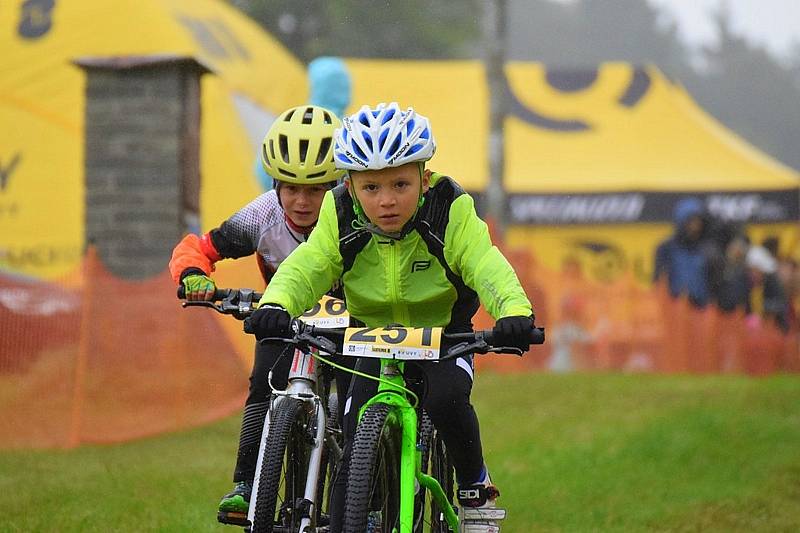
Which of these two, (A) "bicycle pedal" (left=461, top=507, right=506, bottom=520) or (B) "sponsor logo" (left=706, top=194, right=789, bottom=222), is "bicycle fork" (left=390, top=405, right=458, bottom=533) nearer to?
(A) "bicycle pedal" (left=461, top=507, right=506, bottom=520)

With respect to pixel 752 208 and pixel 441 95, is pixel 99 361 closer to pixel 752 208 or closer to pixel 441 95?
pixel 752 208

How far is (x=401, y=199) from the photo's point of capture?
18.1 feet

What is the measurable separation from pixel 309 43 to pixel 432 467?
4121 centimetres

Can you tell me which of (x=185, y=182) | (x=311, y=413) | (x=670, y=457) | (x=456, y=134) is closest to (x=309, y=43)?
(x=456, y=134)

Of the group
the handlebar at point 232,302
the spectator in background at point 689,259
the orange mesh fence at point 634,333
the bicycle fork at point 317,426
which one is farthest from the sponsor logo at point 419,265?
the spectator in background at point 689,259

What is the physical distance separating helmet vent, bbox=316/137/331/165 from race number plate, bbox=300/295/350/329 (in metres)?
0.64

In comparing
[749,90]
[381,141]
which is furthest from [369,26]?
[749,90]

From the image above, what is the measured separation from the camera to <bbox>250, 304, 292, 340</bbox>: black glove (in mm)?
5215

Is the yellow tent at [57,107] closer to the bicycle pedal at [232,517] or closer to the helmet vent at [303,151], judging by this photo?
the helmet vent at [303,151]

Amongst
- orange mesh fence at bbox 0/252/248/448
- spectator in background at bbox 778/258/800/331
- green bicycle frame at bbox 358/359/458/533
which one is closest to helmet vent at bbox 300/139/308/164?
green bicycle frame at bbox 358/359/458/533

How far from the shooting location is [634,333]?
20.1m

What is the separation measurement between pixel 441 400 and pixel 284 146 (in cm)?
171

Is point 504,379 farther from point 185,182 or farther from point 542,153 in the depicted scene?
point 542,153

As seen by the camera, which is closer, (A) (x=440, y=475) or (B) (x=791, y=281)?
(A) (x=440, y=475)
